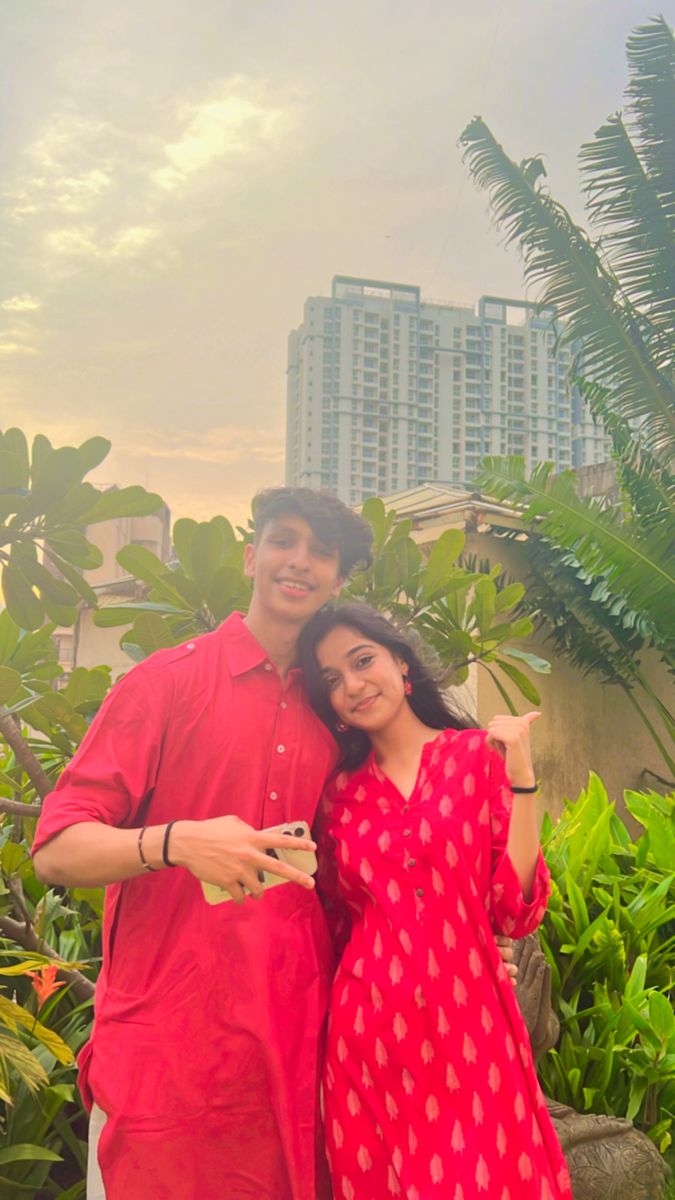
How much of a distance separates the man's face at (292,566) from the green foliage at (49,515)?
1.17 ft

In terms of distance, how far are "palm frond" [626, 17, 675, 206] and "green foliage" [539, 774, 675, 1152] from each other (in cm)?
496

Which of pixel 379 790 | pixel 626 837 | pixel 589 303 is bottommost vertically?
pixel 626 837

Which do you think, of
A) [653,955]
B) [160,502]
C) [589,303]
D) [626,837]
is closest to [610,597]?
[589,303]

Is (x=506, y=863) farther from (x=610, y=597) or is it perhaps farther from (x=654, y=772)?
(x=654, y=772)

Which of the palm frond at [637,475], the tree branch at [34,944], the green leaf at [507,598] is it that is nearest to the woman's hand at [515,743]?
the green leaf at [507,598]

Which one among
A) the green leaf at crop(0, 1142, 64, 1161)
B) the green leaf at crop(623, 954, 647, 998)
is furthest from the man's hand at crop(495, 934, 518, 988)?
the green leaf at crop(623, 954, 647, 998)

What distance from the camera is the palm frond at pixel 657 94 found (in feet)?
23.4

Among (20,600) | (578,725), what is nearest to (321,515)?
(20,600)

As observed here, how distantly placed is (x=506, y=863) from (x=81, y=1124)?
175 cm

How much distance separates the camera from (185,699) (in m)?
1.62

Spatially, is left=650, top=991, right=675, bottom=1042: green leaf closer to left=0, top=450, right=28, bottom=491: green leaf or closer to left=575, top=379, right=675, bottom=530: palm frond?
left=0, top=450, right=28, bottom=491: green leaf

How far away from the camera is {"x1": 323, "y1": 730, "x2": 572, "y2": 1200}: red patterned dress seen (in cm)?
157

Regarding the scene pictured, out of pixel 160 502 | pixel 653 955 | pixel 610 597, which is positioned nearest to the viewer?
pixel 160 502

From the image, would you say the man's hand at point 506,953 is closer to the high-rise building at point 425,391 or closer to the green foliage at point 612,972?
the green foliage at point 612,972
